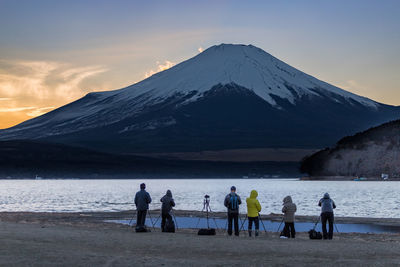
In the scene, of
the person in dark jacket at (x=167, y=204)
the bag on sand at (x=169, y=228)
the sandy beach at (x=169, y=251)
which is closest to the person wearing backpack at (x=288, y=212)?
the sandy beach at (x=169, y=251)

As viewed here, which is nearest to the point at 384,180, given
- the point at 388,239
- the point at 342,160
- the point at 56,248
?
the point at 342,160

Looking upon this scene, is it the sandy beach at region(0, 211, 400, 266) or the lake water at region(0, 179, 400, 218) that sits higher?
the lake water at region(0, 179, 400, 218)

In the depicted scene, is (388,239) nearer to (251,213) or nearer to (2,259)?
(251,213)

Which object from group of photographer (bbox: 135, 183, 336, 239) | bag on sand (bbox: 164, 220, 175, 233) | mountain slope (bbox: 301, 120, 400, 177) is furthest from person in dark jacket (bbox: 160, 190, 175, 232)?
mountain slope (bbox: 301, 120, 400, 177)

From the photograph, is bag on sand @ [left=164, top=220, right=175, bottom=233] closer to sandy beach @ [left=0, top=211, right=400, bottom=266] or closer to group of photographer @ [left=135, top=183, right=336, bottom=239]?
group of photographer @ [left=135, top=183, right=336, bottom=239]

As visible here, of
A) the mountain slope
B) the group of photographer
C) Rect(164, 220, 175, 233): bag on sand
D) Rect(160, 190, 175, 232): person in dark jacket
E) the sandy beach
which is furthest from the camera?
the mountain slope

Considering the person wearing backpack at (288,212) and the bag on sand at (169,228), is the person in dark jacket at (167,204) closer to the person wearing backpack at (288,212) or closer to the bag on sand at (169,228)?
the bag on sand at (169,228)

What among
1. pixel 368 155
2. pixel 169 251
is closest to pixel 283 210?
pixel 169 251

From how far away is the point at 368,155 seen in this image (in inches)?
7062

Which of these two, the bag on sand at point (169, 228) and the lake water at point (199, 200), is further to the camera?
the lake water at point (199, 200)

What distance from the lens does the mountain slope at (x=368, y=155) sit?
561 feet

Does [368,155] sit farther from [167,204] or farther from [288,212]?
[288,212]

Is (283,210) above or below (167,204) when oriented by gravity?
below

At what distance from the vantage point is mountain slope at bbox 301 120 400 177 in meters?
171
